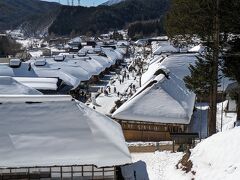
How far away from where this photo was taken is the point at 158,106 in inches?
1113

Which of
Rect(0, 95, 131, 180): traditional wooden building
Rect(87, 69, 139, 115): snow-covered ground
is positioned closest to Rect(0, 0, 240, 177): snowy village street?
Rect(0, 95, 131, 180): traditional wooden building

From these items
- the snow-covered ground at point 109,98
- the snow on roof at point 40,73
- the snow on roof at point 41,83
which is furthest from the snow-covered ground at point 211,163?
the snow on roof at point 40,73

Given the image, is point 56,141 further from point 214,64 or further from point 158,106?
point 158,106

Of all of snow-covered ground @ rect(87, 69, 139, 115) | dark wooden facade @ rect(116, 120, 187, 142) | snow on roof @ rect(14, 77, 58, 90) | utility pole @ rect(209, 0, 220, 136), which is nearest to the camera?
utility pole @ rect(209, 0, 220, 136)

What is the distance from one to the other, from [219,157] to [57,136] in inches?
210

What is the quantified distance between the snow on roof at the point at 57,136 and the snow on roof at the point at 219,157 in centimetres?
257

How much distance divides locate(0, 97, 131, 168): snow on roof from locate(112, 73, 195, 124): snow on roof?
35.6 feet

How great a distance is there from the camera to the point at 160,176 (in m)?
17.1

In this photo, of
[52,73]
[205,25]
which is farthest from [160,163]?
[52,73]

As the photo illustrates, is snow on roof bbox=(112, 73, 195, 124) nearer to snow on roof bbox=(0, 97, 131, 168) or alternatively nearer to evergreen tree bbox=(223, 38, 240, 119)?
evergreen tree bbox=(223, 38, 240, 119)

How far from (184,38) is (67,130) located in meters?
10.6

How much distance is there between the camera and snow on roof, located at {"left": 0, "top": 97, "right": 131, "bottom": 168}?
46.8 ft

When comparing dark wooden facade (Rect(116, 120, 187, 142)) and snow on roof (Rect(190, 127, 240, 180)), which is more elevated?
snow on roof (Rect(190, 127, 240, 180))

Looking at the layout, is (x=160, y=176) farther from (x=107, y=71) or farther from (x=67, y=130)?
(x=107, y=71)
